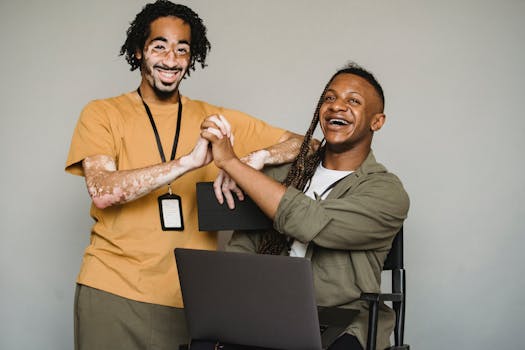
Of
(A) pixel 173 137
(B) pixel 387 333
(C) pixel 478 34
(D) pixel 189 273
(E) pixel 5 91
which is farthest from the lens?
(E) pixel 5 91

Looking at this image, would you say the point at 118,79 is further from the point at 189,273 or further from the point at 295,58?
the point at 189,273

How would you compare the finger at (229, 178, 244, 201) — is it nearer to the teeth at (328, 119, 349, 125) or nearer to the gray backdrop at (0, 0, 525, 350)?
the teeth at (328, 119, 349, 125)

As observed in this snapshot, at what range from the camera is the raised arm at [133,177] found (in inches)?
92.8

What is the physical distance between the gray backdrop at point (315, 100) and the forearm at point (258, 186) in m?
1.62

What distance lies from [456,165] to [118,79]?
189 cm

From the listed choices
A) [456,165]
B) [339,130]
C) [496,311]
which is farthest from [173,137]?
[496,311]

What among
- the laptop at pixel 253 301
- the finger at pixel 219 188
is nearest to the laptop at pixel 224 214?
the finger at pixel 219 188

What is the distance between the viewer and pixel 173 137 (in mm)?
2680

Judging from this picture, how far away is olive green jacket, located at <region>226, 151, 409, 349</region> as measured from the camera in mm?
2178

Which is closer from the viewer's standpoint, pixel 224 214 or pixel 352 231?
pixel 352 231

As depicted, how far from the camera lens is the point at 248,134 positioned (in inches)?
112

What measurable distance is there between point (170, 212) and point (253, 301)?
2.44 feet

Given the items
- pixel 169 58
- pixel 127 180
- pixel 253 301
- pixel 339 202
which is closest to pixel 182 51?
pixel 169 58

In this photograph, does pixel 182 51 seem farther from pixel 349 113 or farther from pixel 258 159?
A: pixel 349 113
